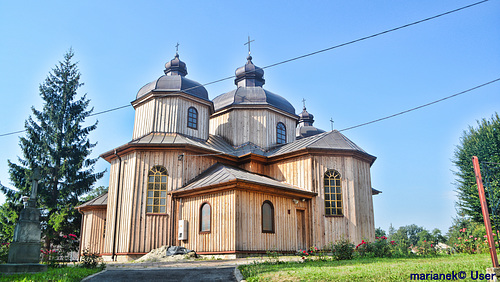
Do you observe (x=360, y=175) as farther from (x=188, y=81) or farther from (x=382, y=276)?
(x=382, y=276)

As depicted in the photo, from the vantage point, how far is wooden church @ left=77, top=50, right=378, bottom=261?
14.9m

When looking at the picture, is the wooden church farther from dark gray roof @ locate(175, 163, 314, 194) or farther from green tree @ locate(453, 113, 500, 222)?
green tree @ locate(453, 113, 500, 222)

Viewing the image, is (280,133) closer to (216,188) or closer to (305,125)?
(216,188)

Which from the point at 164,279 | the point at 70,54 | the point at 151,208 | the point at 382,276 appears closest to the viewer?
the point at 382,276

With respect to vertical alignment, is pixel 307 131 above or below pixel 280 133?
above

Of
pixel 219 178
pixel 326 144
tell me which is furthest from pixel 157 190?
pixel 326 144

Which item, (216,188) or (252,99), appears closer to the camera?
(216,188)

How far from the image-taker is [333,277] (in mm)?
6707

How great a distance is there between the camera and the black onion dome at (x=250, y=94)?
21891mm

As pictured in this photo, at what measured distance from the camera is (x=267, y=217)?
15336mm

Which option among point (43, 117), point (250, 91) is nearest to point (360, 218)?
point (250, 91)

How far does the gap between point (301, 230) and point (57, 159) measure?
1535 cm

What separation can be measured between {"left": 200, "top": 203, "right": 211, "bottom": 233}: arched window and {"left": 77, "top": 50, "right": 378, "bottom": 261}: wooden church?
0.13 ft

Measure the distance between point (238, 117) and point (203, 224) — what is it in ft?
26.3
